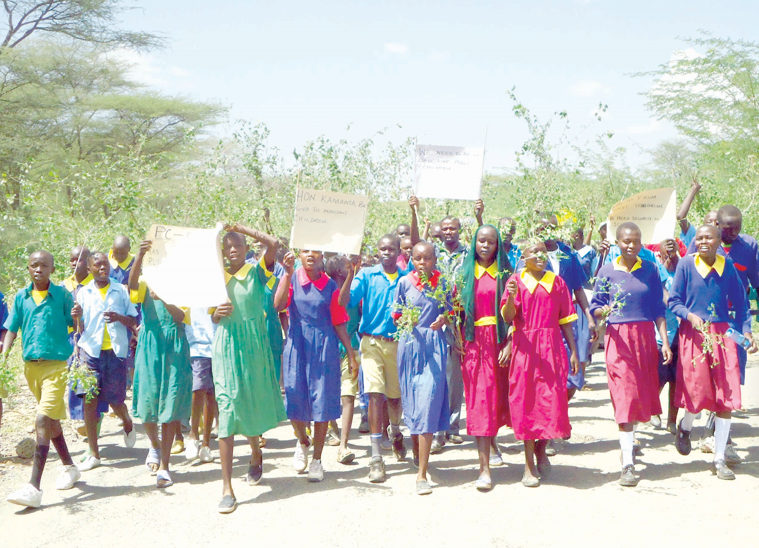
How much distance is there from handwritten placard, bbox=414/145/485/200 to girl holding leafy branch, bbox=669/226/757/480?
2.27 m

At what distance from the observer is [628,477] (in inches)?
236

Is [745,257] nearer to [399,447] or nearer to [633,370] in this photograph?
[633,370]

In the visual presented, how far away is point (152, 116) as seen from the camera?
26.4 metres

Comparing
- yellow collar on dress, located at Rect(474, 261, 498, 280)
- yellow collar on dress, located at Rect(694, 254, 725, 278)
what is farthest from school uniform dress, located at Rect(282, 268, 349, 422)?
yellow collar on dress, located at Rect(694, 254, 725, 278)

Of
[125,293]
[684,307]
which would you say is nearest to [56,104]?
[125,293]

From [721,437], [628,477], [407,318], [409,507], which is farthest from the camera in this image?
[721,437]

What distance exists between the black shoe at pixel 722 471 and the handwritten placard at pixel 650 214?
81.4 inches

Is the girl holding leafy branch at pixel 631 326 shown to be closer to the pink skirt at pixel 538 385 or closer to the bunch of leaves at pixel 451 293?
the pink skirt at pixel 538 385

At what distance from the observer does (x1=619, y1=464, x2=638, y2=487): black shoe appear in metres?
5.96

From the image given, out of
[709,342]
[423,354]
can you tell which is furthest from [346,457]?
[709,342]

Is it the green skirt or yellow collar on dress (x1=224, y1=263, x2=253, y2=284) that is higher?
yellow collar on dress (x1=224, y1=263, x2=253, y2=284)

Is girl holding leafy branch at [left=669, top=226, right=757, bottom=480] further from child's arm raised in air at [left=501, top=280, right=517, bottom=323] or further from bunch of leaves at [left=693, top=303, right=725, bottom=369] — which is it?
child's arm raised in air at [left=501, top=280, right=517, bottom=323]

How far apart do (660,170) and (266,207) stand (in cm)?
2412

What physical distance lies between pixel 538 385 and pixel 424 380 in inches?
36.2
